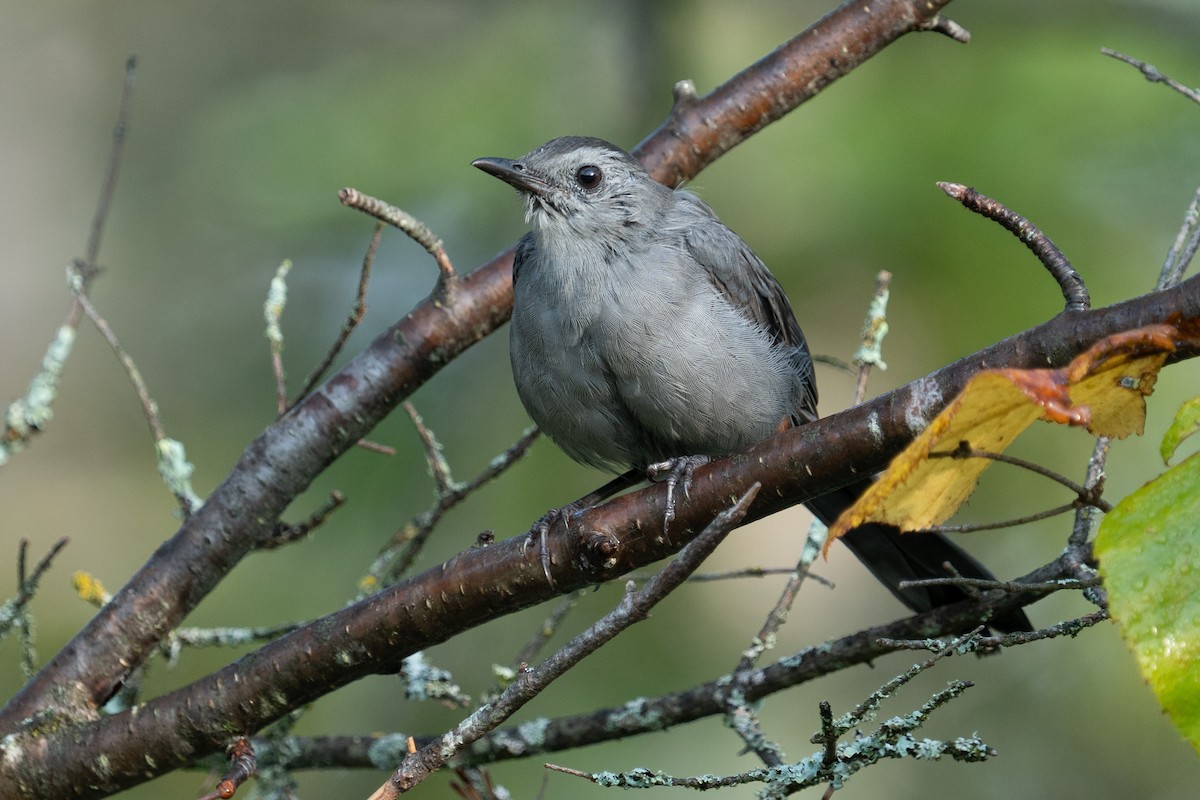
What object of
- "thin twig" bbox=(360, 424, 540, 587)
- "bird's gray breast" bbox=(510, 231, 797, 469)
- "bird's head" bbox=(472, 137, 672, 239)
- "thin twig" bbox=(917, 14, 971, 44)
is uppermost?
"thin twig" bbox=(917, 14, 971, 44)

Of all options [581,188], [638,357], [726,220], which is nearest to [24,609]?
[638,357]

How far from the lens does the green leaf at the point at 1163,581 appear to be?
1.50 m

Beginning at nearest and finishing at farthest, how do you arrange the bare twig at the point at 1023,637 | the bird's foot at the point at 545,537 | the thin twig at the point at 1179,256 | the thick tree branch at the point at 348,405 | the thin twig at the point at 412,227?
the bare twig at the point at 1023,637
the thin twig at the point at 1179,256
the bird's foot at the point at 545,537
the thin twig at the point at 412,227
the thick tree branch at the point at 348,405

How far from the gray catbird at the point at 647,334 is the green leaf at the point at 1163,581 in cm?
196

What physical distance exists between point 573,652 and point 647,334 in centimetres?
170

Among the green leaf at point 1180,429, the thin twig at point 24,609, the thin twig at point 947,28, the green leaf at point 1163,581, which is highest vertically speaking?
the thin twig at point 947,28

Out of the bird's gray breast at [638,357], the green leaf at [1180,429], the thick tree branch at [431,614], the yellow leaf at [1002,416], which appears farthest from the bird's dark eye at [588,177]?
the green leaf at [1180,429]

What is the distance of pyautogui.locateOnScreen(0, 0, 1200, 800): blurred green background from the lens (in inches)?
195

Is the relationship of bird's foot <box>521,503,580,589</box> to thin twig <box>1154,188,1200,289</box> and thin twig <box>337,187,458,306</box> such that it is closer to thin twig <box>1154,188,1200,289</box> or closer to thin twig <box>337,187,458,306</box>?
thin twig <box>337,187,458,306</box>

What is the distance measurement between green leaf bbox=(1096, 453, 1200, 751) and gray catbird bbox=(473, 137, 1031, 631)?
6.43 ft

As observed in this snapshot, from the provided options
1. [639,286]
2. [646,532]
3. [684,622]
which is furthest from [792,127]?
[646,532]

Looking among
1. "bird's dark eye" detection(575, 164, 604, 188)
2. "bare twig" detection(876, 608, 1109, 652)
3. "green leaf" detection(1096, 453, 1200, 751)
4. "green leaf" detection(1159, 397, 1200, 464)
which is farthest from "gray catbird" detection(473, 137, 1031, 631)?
"green leaf" detection(1096, 453, 1200, 751)

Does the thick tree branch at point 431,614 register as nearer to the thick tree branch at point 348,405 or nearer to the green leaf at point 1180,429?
the thick tree branch at point 348,405

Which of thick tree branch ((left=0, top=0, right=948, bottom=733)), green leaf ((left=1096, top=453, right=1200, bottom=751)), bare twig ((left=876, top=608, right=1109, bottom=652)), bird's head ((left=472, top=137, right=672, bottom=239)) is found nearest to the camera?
green leaf ((left=1096, top=453, right=1200, bottom=751))
